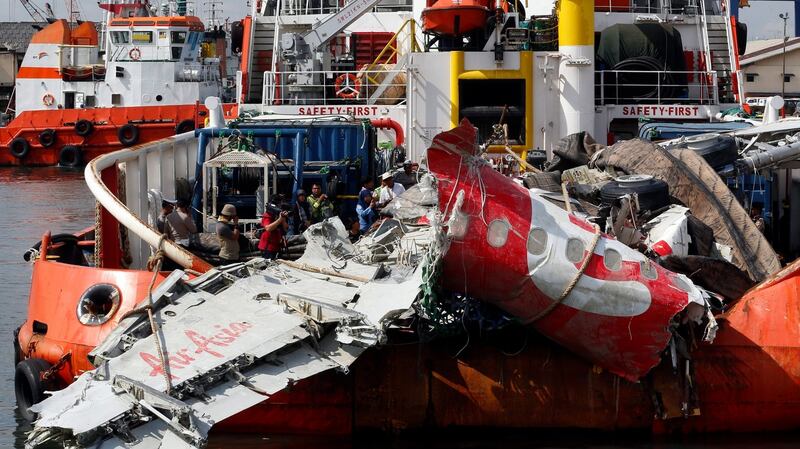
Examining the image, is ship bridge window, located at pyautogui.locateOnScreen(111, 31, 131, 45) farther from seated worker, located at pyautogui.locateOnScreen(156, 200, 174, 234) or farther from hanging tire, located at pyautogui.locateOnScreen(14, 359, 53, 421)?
hanging tire, located at pyautogui.locateOnScreen(14, 359, 53, 421)

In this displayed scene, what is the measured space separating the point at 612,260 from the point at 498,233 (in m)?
1.00

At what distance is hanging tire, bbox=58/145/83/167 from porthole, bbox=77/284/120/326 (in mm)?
33573

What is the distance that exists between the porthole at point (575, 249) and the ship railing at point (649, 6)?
38.8 feet

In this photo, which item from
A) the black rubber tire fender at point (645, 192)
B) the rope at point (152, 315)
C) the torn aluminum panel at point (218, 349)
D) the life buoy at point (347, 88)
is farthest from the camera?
the life buoy at point (347, 88)

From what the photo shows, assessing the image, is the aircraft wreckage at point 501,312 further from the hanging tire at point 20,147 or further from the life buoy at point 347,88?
the hanging tire at point 20,147

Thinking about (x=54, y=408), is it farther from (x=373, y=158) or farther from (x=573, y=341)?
(x=373, y=158)

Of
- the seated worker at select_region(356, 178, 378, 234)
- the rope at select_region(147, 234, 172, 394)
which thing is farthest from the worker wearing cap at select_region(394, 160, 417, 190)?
the rope at select_region(147, 234, 172, 394)

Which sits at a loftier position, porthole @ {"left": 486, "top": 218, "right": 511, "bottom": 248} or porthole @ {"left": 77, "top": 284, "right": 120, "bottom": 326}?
porthole @ {"left": 486, "top": 218, "right": 511, "bottom": 248}

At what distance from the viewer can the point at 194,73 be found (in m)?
47.7

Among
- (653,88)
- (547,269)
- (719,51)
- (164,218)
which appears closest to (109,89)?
(719,51)

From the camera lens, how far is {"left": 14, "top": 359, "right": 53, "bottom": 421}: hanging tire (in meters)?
10.7

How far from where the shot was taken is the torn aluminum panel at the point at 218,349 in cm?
841

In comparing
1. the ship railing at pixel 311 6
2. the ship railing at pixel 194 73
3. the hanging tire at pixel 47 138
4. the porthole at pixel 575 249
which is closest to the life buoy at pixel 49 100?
the hanging tire at pixel 47 138

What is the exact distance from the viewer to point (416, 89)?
57.2ft
